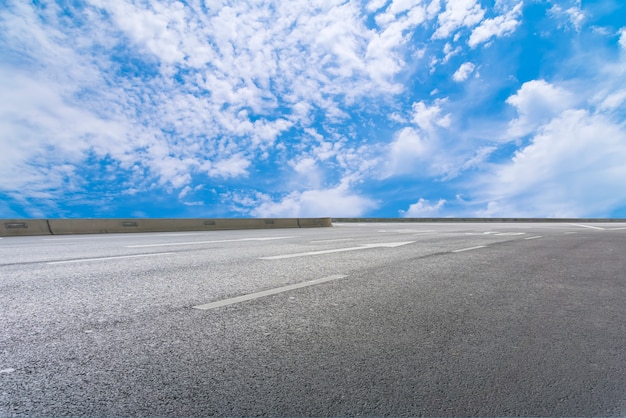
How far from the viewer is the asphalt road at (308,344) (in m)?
1.86

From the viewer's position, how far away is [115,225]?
16812mm

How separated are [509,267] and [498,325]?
3.43 metres

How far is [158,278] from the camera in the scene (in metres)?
4.75

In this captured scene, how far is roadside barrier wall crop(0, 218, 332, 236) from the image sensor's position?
582 inches

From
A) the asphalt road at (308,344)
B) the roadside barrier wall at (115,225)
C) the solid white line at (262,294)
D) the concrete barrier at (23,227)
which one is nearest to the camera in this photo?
the asphalt road at (308,344)

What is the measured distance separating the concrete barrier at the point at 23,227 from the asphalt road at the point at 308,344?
11831 millimetres

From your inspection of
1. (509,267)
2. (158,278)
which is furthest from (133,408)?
(509,267)

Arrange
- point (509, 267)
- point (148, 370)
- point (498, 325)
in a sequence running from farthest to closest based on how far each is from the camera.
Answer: point (509, 267)
point (498, 325)
point (148, 370)

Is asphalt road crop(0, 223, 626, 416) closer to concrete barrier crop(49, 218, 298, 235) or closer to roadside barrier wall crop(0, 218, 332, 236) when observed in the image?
roadside barrier wall crop(0, 218, 332, 236)

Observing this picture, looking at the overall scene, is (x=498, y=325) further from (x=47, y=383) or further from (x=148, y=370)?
(x=47, y=383)

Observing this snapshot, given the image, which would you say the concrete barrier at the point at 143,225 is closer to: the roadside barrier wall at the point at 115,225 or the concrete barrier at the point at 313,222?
the roadside barrier wall at the point at 115,225

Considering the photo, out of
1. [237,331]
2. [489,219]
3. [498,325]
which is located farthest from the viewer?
[489,219]

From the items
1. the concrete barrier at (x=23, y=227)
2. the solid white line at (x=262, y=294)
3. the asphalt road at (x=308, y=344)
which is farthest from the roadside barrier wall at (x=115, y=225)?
the solid white line at (x=262, y=294)

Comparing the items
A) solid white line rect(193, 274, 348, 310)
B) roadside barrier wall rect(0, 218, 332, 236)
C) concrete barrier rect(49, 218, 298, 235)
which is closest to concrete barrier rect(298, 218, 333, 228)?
roadside barrier wall rect(0, 218, 332, 236)
